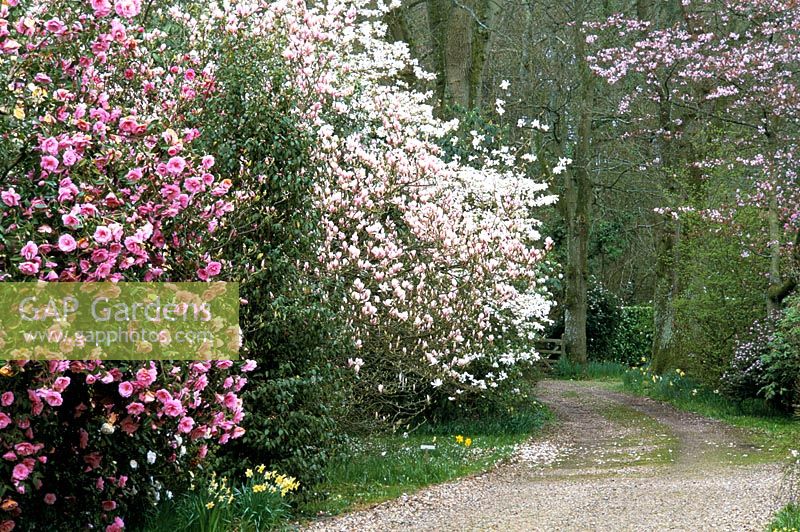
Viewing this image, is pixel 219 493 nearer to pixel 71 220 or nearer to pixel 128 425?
pixel 128 425

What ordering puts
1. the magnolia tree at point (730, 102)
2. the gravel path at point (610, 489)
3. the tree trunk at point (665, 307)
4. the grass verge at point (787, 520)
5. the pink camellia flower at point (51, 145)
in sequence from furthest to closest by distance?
the tree trunk at point (665, 307)
the magnolia tree at point (730, 102)
the gravel path at point (610, 489)
the grass verge at point (787, 520)
the pink camellia flower at point (51, 145)

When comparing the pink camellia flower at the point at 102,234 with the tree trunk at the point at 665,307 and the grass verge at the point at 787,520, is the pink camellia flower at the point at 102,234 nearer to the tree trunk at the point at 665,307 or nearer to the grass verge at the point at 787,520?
the grass verge at the point at 787,520

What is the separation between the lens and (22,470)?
3.84 m

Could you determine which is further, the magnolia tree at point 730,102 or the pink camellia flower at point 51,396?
the magnolia tree at point 730,102

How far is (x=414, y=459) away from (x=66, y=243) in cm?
544

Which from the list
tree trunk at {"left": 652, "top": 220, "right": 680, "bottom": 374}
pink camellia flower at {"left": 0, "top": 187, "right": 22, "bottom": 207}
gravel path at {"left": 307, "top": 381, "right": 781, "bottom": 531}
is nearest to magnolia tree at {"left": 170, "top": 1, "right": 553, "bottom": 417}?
gravel path at {"left": 307, "top": 381, "right": 781, "bottom": 531}

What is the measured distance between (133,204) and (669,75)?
13997mm

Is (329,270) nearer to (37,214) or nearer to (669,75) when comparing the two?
(37,214)

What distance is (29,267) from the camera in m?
3.53

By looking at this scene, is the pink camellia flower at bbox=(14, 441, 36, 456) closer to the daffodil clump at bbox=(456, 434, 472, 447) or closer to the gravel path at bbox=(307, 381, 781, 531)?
the gravel path at bbox=(307, 381, 781, 531)

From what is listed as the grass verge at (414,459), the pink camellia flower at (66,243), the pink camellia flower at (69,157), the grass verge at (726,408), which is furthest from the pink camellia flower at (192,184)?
the grass verge at (726,408)

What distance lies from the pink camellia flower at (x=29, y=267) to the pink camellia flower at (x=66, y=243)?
141mm

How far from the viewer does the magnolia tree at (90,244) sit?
376cm

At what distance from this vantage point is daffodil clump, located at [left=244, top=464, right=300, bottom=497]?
552 cm
